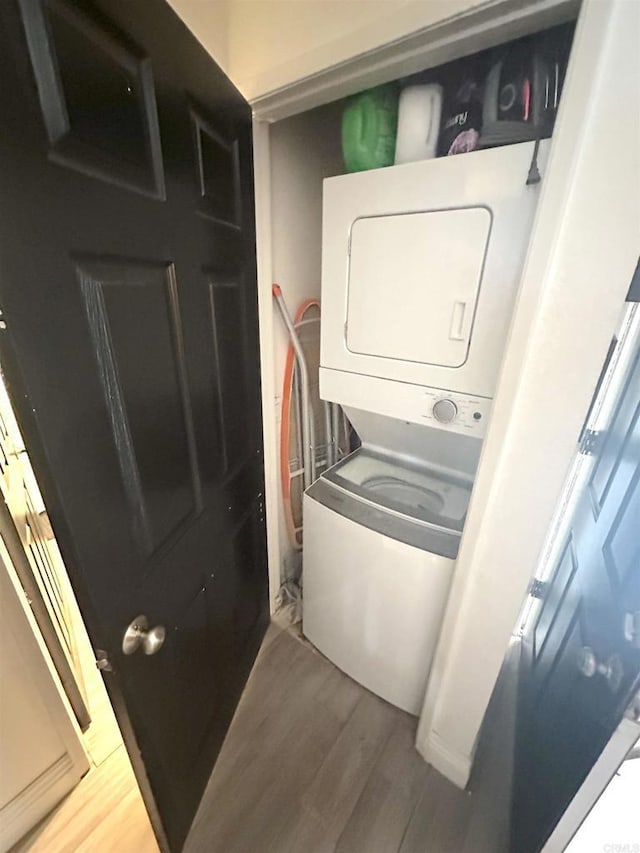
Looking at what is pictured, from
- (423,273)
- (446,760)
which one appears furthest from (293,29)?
(446,760)

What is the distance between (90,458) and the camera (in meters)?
0.67

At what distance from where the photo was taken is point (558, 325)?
30.5 inches

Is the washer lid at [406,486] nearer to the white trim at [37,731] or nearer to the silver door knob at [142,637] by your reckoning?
the silver door knob at [142,637]

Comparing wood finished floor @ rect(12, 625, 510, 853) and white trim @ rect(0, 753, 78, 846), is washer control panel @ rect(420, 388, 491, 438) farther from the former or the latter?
white trim @ rect(0, 753, 78, 846)

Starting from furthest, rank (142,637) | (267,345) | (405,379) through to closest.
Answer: (267,345) → (405,379) → (142,637)

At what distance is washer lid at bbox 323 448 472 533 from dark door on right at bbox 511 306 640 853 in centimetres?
38

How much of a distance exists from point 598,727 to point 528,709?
0.75m

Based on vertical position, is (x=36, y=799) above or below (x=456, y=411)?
below

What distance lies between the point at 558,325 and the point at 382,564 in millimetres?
929

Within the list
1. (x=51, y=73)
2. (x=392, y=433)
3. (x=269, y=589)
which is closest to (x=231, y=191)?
(x=51, y=73)

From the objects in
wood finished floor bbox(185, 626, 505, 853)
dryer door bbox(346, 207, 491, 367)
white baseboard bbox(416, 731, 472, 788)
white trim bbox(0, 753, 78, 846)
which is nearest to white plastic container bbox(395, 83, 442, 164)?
dryer door bbox(346, 207, 491, 367)

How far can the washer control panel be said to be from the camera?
109 centimetres

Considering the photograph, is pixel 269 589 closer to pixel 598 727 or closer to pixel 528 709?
pixel 528 709

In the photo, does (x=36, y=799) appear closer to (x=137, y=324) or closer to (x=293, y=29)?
(x=137, y=324)
